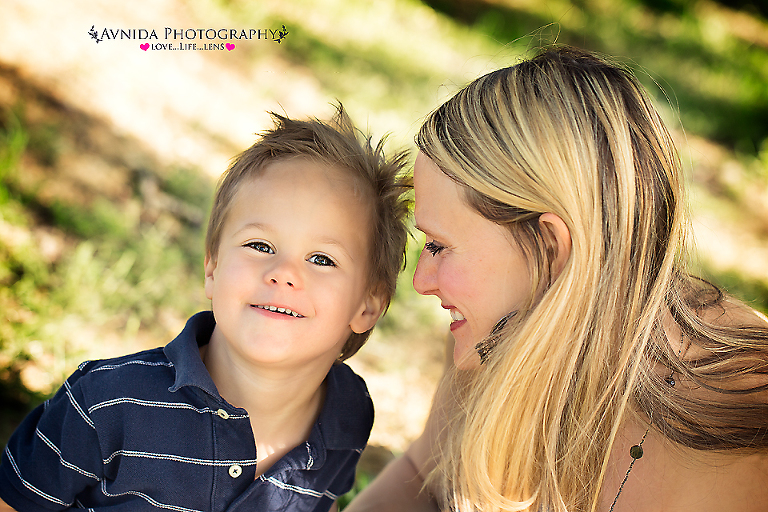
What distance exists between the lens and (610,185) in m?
1.41

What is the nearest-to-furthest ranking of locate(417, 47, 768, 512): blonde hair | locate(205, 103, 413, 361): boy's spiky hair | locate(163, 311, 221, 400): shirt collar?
1. locate(417, 47, 768, 512): blonde hair
2. locate(163, 311, 221, 400): shirt collar
3. locate(205, 103, 413, 361): boy's spiky hair

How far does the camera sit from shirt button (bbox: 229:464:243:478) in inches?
60.7

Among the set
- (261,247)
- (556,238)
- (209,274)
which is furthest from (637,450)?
(209,274)

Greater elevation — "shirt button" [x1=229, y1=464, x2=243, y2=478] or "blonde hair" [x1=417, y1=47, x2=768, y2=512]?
"blonde hair" [x1=417, y1=47, x2=768, y2=512]

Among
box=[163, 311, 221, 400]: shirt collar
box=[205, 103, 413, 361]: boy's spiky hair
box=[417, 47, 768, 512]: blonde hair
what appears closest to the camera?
box=[417, 47, 768, 512]: blonde hair

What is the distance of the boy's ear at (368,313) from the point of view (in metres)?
1.72

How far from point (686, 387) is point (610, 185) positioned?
484 mm

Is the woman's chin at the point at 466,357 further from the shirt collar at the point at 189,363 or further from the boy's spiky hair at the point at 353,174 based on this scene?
the shirt collar at the point at 189,363

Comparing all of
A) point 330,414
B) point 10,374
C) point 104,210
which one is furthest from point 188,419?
point 104,210

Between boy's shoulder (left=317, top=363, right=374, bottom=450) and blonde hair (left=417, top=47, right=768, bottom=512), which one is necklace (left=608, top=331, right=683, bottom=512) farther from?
boy's shoulder (left=317, top=363, right=374, bottom=450)

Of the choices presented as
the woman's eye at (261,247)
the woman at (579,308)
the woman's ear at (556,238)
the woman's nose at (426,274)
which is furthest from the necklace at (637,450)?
the woman's eye at (261,247)

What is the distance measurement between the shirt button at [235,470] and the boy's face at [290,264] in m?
0.24

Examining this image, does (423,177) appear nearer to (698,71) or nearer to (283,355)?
(283,355)

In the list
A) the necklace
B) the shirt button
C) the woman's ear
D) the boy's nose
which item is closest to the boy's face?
the boy's nose
